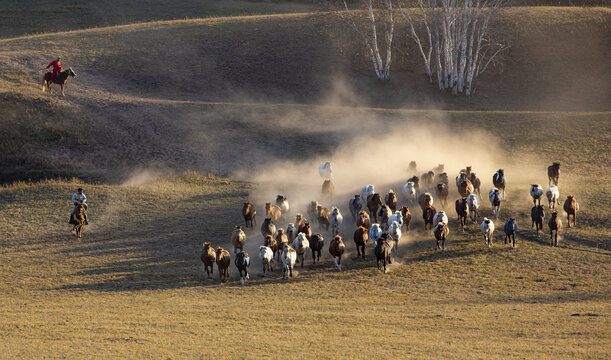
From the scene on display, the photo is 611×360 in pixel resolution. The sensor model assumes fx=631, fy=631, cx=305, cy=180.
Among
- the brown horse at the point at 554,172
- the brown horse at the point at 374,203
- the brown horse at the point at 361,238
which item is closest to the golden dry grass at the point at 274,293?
the brown horse at the point at 361,238

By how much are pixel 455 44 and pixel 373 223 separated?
37.7m

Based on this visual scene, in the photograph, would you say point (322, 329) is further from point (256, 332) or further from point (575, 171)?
point (575, 171)

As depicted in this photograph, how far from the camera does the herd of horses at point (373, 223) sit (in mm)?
24797

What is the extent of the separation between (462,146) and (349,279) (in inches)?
886

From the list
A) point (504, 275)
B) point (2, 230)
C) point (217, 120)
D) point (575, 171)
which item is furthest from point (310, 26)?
point (504, 275)

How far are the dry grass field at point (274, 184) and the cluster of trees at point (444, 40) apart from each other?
2412 millimetres

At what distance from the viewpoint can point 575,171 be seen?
38500 mm

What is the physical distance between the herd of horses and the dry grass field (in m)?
0.72

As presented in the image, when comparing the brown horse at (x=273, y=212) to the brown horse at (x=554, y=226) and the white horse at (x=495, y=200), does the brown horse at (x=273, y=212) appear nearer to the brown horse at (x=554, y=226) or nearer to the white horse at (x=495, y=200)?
the white horse at (x=495, y=200)

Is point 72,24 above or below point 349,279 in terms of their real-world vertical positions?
above

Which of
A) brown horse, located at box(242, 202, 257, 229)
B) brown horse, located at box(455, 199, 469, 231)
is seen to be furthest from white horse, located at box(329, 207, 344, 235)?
brown horse, located at box(455, 199, 469, 231)

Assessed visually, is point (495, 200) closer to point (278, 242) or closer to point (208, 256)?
point (278, 242)

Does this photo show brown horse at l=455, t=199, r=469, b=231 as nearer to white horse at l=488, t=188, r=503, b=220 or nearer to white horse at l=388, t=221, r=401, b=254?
white horse at l=488, t=188, r=503, b=220

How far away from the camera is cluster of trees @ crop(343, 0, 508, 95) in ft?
199
